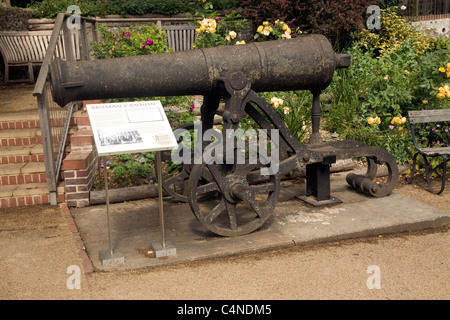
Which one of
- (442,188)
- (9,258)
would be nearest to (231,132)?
A: (9,258)

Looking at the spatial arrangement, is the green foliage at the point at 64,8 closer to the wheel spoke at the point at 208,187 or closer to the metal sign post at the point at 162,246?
the wheel spoke at the point at 208,187

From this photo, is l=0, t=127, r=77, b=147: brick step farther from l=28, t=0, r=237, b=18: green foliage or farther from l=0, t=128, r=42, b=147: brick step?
l=28, t=0, r=237, b=18: green foliage

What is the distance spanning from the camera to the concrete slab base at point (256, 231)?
4.69 metres

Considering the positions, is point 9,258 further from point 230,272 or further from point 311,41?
point 311,41

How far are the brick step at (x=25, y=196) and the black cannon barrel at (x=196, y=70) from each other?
186cm

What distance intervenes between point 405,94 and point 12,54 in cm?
738

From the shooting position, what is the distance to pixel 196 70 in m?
4.79

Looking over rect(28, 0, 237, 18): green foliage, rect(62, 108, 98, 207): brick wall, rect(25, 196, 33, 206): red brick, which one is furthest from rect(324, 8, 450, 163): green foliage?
rect(28, 0, 237, 18): green foliage

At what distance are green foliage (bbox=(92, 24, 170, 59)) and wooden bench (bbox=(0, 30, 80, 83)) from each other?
3.37 meters

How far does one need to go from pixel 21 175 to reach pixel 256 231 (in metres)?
2.88

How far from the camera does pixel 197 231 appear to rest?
5137 millimetres

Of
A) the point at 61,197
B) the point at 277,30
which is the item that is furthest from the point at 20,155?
the point at 277,30

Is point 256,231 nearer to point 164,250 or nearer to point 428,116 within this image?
point 164,250

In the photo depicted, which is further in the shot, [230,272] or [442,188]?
[442,188]
